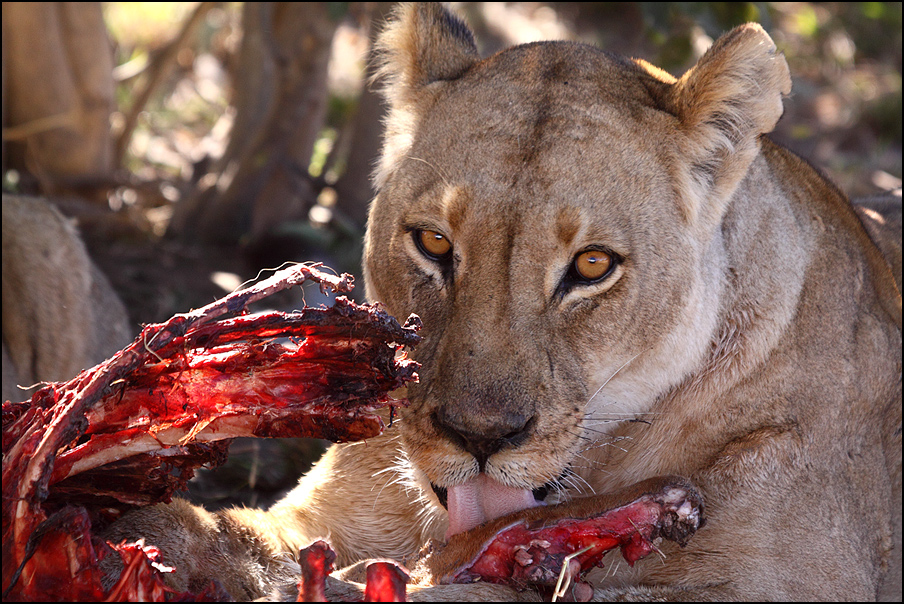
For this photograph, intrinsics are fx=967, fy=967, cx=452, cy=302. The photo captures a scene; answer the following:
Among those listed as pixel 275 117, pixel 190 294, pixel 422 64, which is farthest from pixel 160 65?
pixel 422 64

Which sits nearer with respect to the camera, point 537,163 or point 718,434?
point 537,163

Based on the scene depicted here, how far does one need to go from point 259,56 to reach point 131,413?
15.2 feet

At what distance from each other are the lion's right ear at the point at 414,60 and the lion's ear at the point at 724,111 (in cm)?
76

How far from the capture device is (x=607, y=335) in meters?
2.60

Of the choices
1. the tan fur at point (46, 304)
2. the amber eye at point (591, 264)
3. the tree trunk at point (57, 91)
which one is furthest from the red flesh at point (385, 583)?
the tree trunk at point (57, 91)

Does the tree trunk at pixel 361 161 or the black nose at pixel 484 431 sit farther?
the tree trunk at pixel 361 161

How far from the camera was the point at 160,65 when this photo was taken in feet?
22.8

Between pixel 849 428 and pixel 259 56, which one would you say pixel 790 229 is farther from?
pixel 259 56

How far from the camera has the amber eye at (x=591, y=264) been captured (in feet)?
8.43

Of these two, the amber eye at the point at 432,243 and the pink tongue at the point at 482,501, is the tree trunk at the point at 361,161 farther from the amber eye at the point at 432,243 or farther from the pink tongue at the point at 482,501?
the pink tongue at the point at 482,501

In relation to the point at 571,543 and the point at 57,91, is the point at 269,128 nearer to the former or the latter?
the point at 57,91

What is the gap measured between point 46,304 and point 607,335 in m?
3.19

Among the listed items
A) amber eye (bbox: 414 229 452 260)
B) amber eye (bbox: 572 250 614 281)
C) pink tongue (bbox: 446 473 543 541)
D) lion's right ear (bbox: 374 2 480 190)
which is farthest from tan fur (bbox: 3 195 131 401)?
amber eye (bbox: 572 250 614 281)

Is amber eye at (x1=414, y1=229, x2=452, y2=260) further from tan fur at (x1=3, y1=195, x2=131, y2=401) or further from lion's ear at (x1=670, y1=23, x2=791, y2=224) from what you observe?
tan fur at (x1=3, y1=195, x2=131, y2=401)
